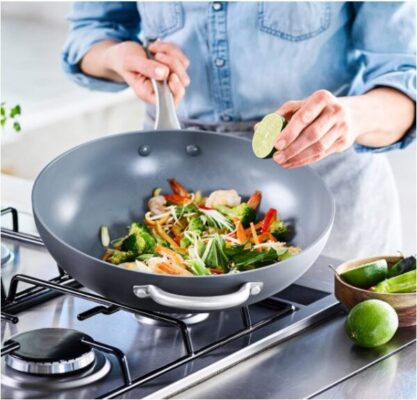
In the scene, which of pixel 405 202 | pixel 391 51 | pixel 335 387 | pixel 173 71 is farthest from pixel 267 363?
pixel 405 202

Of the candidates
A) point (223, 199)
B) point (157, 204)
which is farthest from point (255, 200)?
point (157, 204)

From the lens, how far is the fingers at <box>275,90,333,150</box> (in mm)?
1392

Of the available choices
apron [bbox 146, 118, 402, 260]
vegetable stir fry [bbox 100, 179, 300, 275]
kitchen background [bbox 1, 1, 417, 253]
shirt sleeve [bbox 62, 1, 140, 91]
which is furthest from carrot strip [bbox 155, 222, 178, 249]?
kitchen background [bbox 1, 1, 417, 253]

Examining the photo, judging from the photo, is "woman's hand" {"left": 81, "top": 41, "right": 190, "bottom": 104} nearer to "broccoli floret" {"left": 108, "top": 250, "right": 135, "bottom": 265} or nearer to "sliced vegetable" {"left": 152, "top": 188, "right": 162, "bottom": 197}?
"sliced vegetable" {"left": 152, "top": 188, "right": 162, "bottom": 197}

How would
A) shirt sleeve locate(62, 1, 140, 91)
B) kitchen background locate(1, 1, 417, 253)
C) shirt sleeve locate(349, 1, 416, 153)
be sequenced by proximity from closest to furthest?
shirt sleeve locate(349, 1, 416, 153)
shirt sleeve locate(62, 1, 140, 91)
kitchen background locate(1, 1, 417, 253)

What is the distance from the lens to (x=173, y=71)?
171 centimetres

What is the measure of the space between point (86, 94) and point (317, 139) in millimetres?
1805

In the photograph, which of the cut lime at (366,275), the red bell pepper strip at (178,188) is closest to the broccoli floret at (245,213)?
the red bell pepper strip at (178,188)

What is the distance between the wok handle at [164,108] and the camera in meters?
1.68

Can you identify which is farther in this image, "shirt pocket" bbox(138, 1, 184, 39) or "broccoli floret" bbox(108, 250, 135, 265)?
"shirt pocket" bbox(138, 1, 184, 39)

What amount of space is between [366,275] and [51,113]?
177 cm

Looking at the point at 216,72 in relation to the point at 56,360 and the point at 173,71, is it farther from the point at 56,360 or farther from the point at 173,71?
the point at 56,360

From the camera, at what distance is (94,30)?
1994mm

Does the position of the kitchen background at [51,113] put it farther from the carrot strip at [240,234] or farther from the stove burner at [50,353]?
the stove burner at [50,353]
